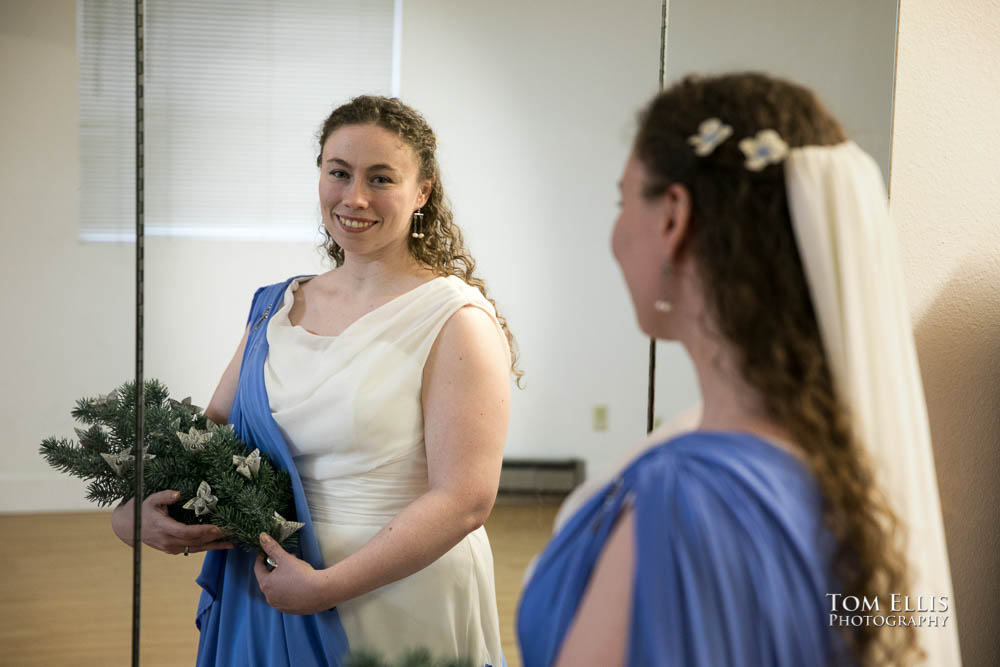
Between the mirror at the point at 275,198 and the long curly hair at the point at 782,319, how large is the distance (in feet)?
1.85

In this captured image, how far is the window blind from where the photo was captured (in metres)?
1.36

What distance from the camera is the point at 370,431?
4.28 feet

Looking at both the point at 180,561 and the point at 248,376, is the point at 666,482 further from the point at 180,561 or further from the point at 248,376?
the point at 180,561

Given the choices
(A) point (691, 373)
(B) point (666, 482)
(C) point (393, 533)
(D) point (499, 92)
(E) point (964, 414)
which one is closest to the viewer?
→ (B) point (666, 482)

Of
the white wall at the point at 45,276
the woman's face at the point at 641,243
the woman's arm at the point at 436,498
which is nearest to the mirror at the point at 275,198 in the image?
the white wall at the point at 45,276

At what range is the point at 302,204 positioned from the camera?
1361 millimetres

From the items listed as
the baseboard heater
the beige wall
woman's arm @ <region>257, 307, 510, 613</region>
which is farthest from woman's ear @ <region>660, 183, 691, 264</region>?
the beige wall

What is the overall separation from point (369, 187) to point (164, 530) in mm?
623

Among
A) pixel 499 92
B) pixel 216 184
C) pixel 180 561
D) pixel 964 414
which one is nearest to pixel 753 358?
pixel 499 92

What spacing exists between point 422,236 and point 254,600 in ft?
1.98

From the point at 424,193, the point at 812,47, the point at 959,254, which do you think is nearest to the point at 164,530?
the point at 424,193

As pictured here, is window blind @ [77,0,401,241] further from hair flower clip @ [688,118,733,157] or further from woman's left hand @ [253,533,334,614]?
hair flower clip @ [688,118,733,157]

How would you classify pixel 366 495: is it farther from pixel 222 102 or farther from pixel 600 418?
pixel 222 102

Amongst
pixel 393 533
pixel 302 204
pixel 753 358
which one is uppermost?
pixel 302 204
